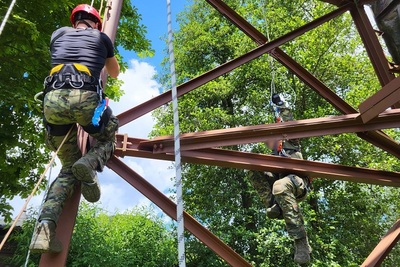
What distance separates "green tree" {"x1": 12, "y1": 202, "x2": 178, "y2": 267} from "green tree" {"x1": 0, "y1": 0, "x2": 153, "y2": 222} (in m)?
2.63

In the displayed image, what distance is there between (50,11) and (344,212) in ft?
41.6

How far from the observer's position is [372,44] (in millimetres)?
5633

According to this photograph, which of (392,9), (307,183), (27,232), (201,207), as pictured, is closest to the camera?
(307,183)

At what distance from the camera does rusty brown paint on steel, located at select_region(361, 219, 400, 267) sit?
476 cm

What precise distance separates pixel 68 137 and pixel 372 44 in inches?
179

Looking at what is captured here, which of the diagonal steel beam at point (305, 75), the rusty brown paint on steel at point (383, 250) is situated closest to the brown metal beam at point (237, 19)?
the diagonal steel beam at point (305, 75)

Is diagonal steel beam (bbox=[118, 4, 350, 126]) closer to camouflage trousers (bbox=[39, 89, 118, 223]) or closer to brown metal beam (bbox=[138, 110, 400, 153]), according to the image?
brown metal beam (bbox=[138, 110, 400, 153])

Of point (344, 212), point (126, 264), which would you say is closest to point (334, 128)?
point (126, 264)

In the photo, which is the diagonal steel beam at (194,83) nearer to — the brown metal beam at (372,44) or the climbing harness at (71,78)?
→ the brown metal beam at (372,44)

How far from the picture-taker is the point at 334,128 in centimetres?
440

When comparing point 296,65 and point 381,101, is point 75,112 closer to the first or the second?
point 381,101

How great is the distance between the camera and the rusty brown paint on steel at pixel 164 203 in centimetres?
397

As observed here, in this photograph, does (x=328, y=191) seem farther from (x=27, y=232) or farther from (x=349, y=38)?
(x=27, y=232)

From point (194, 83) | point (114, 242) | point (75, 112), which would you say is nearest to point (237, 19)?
point (194, 83)
